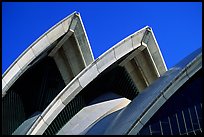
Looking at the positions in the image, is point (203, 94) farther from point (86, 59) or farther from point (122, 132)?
point (86, 59)

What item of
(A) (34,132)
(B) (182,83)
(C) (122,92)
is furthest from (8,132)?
(B) (182,83)

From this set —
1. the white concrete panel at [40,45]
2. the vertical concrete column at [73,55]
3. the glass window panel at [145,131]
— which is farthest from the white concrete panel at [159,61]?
the glass window panel at [145,131]

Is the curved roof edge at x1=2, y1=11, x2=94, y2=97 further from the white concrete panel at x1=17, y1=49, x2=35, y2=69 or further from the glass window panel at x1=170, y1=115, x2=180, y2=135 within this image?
the glass window panel at x1=170, y1=115, x2=180, y2=135

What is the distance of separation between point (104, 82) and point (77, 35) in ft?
10.9

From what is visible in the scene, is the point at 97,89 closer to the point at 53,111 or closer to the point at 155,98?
the point at 53,111

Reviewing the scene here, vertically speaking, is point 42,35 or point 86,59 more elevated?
point 42,35

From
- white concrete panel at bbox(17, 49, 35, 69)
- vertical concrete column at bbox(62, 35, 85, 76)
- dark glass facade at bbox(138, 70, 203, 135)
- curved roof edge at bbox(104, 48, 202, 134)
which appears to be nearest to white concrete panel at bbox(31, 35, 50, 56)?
white concrete panel at bbox(17, 49, 35, 69)

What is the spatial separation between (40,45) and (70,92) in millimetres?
3274

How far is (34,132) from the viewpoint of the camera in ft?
57.0

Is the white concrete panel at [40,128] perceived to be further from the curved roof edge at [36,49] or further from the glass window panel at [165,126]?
the glass window panel at [165,126]

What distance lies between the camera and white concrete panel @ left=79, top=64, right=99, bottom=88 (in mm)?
18562

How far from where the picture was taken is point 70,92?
18.3 meters

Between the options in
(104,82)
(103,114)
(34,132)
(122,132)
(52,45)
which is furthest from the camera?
(104,82)

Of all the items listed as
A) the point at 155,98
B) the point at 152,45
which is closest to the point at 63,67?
the point at 152,45
